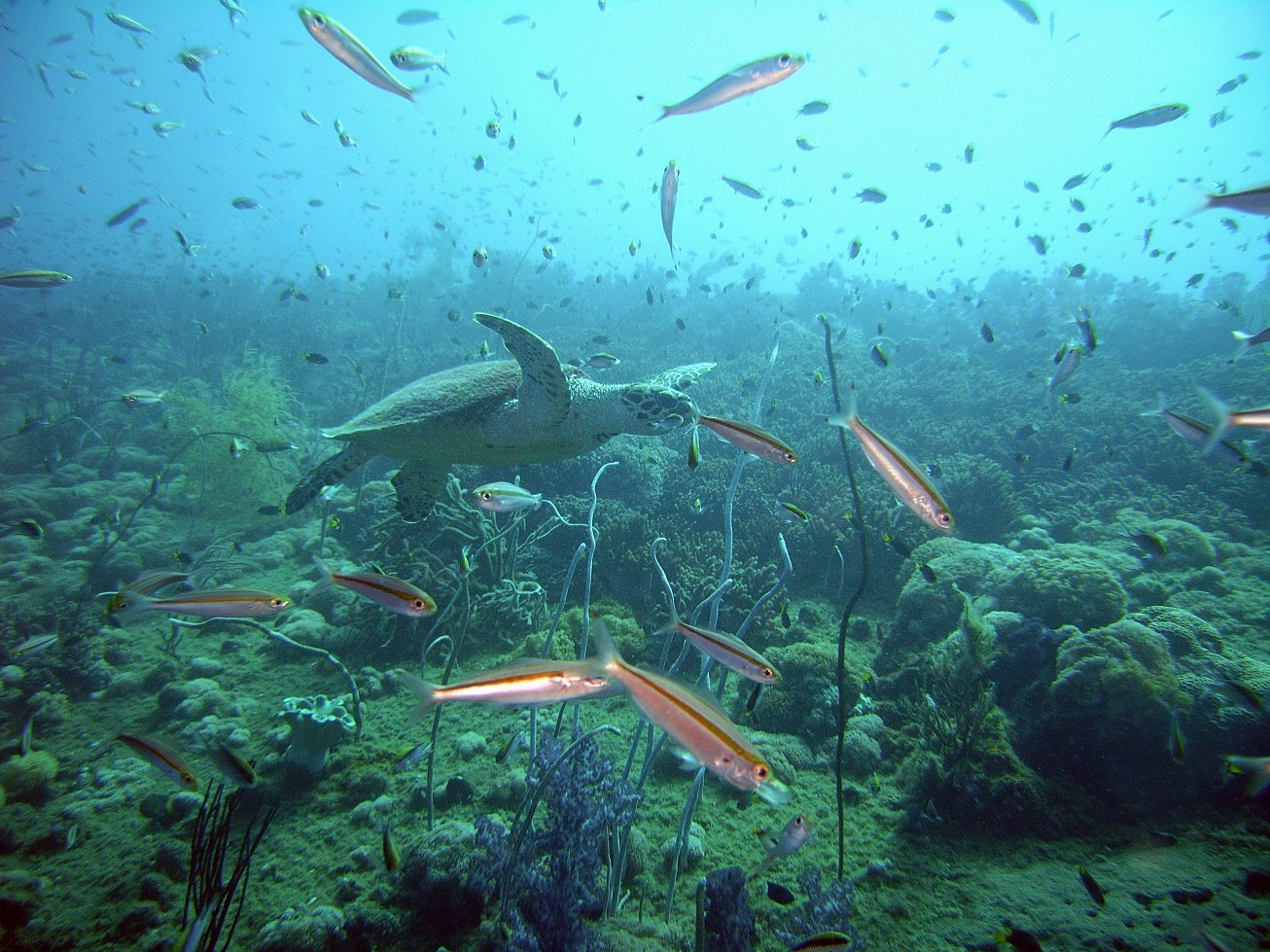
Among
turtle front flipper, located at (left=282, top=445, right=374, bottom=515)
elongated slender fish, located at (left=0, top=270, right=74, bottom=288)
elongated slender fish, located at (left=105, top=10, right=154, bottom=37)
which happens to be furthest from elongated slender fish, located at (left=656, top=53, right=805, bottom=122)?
elongated slender fish, located at (left=105, top=10, right=154, bottom=37)

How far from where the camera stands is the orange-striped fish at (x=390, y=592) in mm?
2588

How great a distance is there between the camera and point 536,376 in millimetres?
4500

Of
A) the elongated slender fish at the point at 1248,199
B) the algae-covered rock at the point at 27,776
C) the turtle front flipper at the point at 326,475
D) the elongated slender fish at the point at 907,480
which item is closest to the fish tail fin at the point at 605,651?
the elongated slender fish at the point at 907,480

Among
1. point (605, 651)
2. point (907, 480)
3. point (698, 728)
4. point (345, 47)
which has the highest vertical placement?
point (345, 47)

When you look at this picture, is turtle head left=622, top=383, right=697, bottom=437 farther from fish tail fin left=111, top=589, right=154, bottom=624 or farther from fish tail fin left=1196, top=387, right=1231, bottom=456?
fish tail fin left=111, top=589, right=154, bottom=624

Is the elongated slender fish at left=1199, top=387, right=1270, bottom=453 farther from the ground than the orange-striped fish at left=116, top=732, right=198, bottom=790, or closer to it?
farther from the ground

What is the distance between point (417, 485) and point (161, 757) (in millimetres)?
3413

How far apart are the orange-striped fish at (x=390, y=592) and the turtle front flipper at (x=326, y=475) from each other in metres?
3.27

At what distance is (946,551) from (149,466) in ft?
52.0

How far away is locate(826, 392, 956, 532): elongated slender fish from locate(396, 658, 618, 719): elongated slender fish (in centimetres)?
151

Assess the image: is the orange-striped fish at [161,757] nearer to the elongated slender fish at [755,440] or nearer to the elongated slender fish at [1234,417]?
the elongated slender fish at [755,440]

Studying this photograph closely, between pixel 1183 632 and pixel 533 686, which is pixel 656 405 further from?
pixel 1183 632

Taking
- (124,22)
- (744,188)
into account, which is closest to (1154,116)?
(744,188)

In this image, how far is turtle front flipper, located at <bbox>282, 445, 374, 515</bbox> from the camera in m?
5.39
